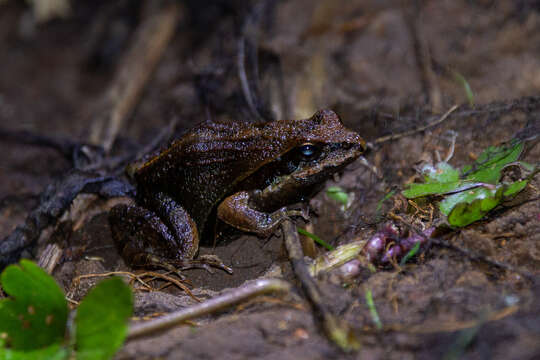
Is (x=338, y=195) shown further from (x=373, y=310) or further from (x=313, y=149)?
(x=373, y=310)

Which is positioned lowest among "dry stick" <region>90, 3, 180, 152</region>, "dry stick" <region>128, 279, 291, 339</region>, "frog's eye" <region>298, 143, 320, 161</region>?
"dry stick" <region>128, 279, 291, 339</region>

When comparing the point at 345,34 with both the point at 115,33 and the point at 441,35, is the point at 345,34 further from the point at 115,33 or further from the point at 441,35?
the point at 115,33

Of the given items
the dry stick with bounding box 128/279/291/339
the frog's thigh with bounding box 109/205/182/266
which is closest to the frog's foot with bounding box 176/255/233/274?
the frog's thigh with bounding box 109/205/182/266

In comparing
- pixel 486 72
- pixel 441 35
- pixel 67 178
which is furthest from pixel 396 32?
pixel 67 178

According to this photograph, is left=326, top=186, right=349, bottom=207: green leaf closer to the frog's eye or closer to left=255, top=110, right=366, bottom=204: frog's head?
left=255, top=110, right=366, bottom=204: frog's head

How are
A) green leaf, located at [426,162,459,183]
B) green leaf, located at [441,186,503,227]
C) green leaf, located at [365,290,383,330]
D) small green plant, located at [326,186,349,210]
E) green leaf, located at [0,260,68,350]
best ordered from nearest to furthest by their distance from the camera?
green leaf, located at [365,290,383,330] < green leaf, located at [0,260,68,350] < green leaf, located at [441,186,503,227] < green leaf, located at [426,162,459,183] < small green plant, located at [326,186,349,210]

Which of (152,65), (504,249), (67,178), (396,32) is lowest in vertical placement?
(504,249)


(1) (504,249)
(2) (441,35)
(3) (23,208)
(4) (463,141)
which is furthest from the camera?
(2) (441,35)
